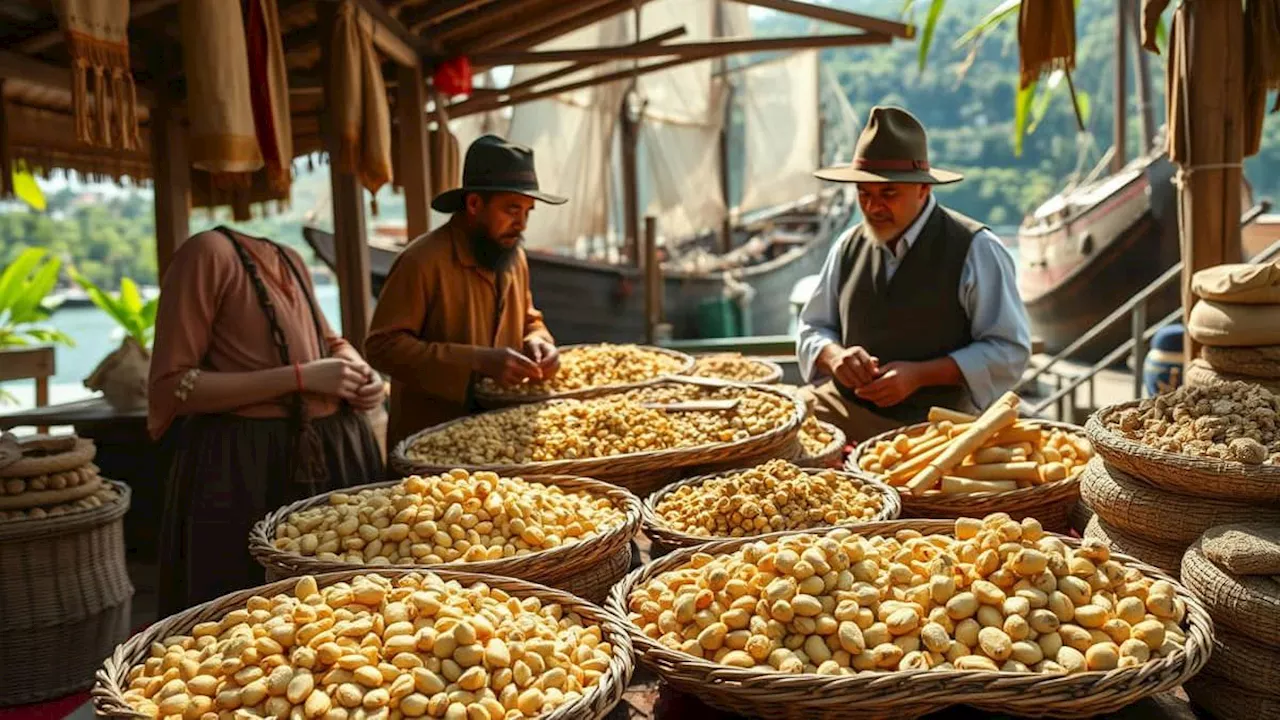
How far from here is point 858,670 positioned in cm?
132

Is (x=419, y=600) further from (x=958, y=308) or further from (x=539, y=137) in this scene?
(x=539, y=137)

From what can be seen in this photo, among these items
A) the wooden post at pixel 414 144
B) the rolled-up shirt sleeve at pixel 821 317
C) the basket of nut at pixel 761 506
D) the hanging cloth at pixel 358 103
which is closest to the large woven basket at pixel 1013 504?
the basket of nut at pixel 761 506

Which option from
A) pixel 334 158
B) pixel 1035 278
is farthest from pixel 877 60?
pixel 334 158

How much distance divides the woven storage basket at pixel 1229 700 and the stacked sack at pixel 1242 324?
2.56ft

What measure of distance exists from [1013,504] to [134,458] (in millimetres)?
4113

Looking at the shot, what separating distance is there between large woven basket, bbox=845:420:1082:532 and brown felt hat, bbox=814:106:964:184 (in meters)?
1.18

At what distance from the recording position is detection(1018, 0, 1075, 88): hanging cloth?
125 inches

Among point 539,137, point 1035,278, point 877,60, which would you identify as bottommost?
point 1035,278

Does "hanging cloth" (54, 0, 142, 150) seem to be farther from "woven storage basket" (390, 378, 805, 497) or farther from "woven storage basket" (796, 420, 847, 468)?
"woven storage basket" (796, 420, 847, 468)

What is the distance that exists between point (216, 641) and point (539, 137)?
15823 mm

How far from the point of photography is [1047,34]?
10.6 feet

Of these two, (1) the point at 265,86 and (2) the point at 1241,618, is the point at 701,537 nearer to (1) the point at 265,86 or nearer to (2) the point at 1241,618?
(2) the point at 1241,618

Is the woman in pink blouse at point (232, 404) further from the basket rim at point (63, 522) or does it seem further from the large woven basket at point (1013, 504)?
the large woven basket at point (1013, 504)

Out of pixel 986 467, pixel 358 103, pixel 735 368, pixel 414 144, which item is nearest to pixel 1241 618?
pixel 986 467
